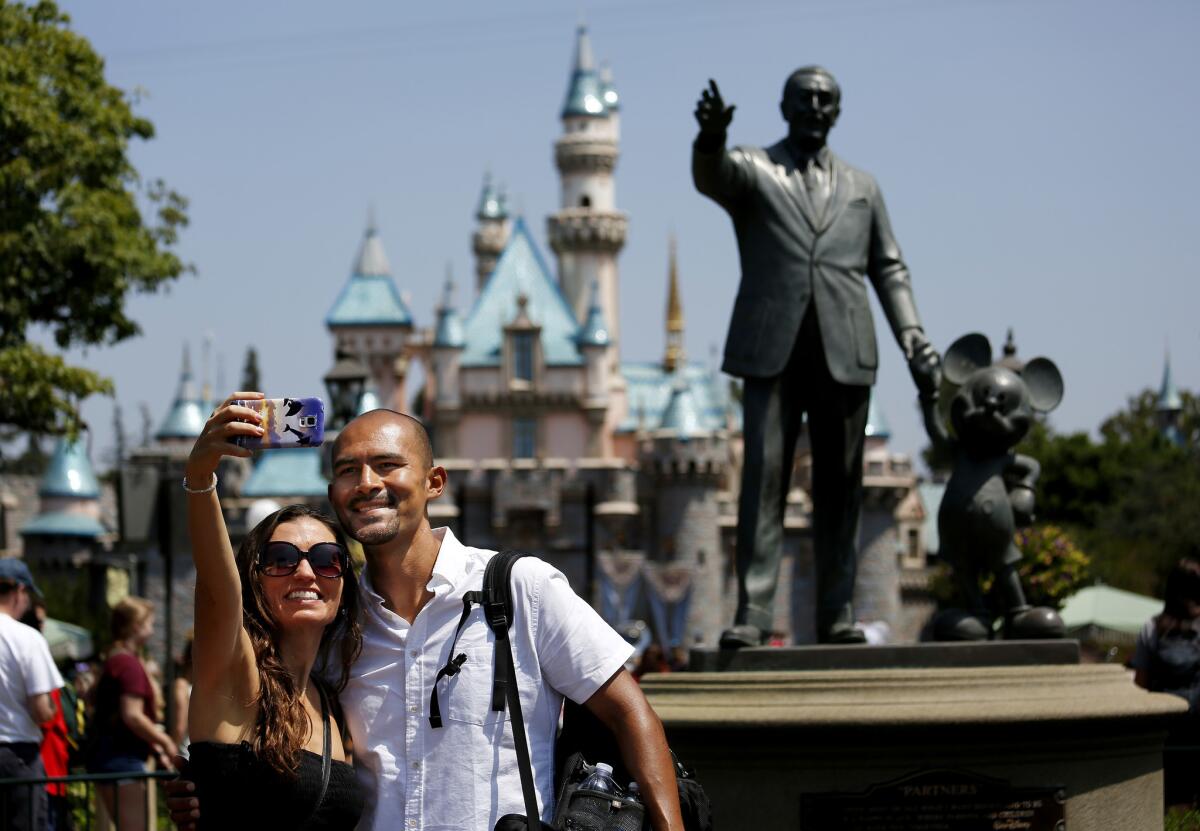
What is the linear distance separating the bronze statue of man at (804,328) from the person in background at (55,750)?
8.33 feet

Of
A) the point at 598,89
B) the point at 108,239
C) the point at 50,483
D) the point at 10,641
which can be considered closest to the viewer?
the point at 10,641

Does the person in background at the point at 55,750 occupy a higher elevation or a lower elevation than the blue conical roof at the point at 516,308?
lower

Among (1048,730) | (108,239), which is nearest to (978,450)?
(1048,730)

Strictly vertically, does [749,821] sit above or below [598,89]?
below

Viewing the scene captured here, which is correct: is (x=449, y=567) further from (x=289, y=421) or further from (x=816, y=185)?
(x=816, y=185)

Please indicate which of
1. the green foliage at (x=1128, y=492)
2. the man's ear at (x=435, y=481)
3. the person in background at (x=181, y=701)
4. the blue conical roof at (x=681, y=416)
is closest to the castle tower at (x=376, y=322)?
the blue conical roof at (x=681, y=416)

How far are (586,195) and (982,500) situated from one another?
62129 millimetres

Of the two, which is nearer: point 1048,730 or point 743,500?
point 1048,730

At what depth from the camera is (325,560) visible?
148 inches

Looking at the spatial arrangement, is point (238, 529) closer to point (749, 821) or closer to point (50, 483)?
point (50, 483)

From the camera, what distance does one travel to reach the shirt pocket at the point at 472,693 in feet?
12.3

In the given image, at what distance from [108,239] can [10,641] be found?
14.8 meters

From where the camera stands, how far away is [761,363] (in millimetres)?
7039

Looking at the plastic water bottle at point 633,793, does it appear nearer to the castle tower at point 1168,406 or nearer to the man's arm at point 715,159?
the man's arm at point 715,159
